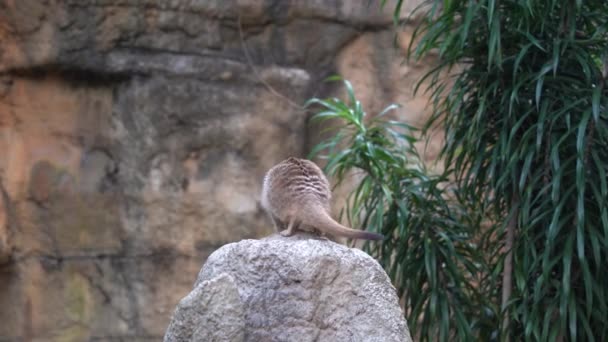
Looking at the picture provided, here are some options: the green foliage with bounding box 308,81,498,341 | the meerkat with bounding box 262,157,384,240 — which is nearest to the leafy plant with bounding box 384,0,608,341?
the green foliage with bounding box 308,81,498,341

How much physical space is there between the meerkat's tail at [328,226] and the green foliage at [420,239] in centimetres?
141

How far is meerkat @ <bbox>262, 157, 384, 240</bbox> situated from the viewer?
311cm

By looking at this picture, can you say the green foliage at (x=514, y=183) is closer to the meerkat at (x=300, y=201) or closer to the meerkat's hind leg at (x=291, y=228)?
Answer: the meerkat at (x=300, y=201)

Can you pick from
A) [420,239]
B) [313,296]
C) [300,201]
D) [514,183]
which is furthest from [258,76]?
[313,296]

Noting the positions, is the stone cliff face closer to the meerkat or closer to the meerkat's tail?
the meerkat

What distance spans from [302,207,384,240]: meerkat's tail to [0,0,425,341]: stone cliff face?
2.66 meters

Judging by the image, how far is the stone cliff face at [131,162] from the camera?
5613 mm

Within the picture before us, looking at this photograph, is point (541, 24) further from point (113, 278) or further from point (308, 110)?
point (113, 278)

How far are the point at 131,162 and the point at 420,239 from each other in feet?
6.53

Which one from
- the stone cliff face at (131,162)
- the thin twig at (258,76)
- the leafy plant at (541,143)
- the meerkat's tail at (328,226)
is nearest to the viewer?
the meerkat's tail at (328,226)

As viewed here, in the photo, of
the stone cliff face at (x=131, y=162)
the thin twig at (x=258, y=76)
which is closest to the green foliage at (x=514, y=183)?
the thin twig at (x=258, y=76)

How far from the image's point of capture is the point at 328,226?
310cm

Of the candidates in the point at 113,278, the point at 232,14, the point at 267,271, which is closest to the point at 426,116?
the point at 232,14

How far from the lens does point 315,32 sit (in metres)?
5.91
